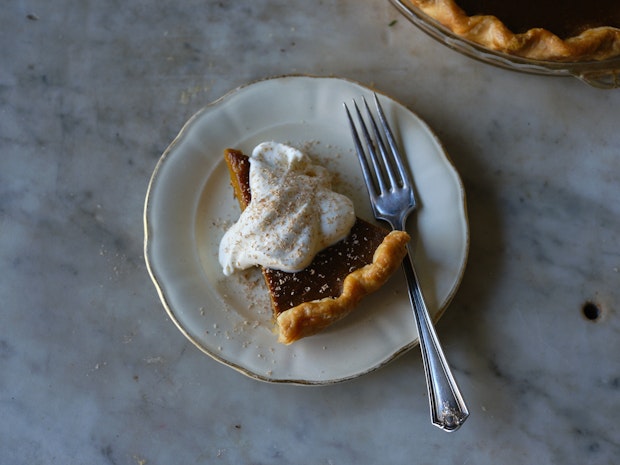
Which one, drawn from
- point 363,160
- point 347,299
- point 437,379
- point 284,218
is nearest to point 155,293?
point 284,218

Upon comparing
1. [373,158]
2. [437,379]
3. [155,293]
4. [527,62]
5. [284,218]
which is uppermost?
[527,62]

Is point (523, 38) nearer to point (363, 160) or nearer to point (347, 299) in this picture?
point (363, 160)

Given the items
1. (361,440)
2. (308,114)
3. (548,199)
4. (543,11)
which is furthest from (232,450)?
(543,11)

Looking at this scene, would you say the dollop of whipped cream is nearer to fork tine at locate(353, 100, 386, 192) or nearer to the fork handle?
fork tine at locate(353, 100, 386, 192)

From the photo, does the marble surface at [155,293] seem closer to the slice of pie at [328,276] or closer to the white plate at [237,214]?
the white plate at [237,214]

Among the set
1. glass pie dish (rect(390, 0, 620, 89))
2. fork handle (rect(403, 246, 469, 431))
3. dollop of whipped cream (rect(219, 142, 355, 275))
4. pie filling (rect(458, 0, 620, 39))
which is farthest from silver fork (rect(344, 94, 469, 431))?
pie filling (rect(458, 0, 620, 39))

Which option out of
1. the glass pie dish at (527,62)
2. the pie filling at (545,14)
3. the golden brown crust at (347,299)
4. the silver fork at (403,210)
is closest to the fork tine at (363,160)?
the silver fork at (403,210)
